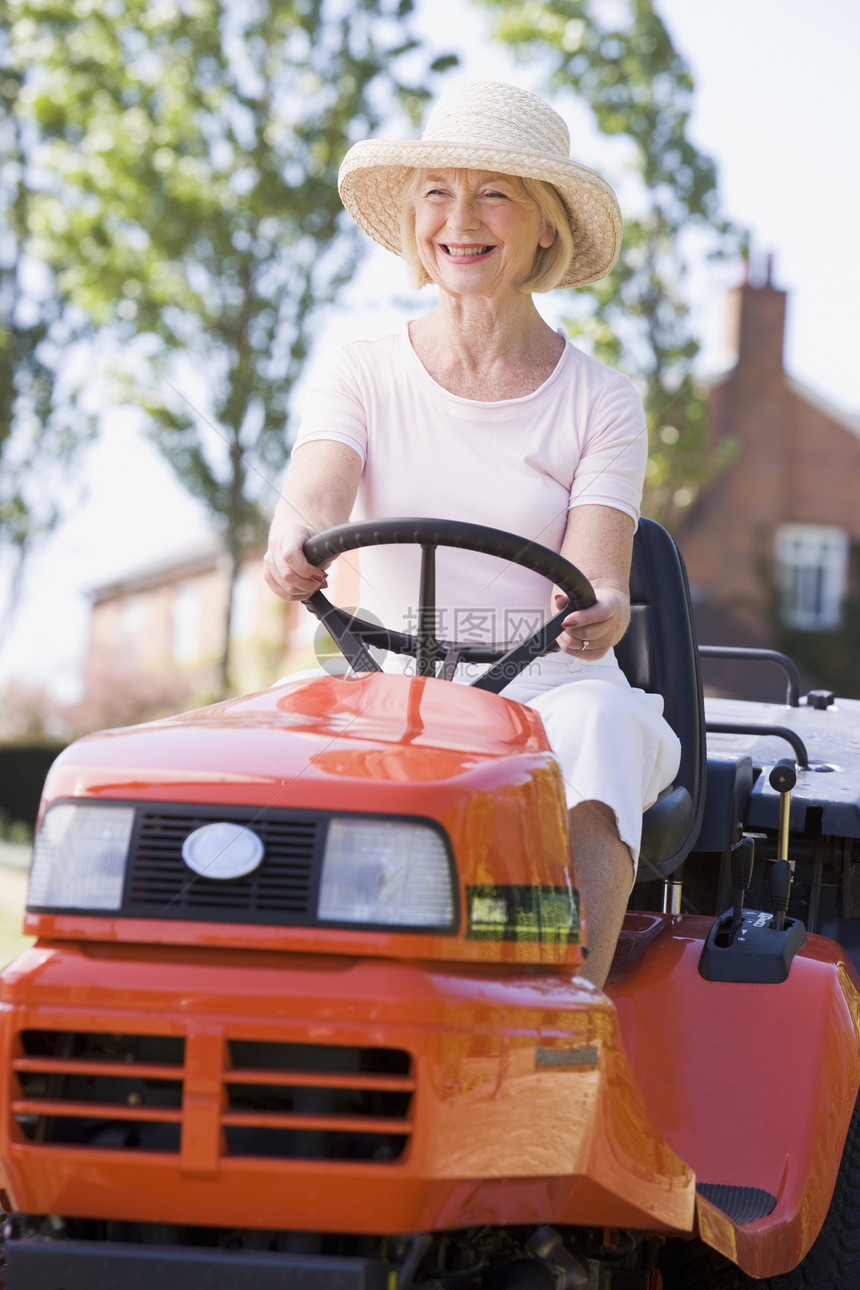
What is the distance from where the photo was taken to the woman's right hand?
7.48 feet

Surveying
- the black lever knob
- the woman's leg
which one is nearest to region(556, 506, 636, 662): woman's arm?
the woman's leg

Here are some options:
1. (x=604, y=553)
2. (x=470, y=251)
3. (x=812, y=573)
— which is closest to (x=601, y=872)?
(x=604, y=553)

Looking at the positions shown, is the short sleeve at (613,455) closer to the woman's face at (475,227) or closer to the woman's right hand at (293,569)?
the woman's face at (475,227)

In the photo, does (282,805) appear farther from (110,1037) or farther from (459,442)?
(459,442)

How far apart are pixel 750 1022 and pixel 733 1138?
190mm

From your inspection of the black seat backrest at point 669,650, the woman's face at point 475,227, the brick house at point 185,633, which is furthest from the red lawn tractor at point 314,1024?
the brick house at point 185,633

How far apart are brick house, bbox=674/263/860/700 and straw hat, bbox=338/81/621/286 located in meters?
22.2

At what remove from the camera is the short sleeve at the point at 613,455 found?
8.73 ft

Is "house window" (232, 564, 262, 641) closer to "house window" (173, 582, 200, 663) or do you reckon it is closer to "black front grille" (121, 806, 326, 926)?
"house window" (173, 582, 200, 663)

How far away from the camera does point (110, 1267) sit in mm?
1577

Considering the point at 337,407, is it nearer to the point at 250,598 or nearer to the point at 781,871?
the point at 781,871

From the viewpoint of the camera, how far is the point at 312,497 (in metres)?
2.61

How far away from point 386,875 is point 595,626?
74cm

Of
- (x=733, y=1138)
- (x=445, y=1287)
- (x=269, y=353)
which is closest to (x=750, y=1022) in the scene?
(x=733, y=1138)
